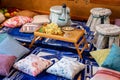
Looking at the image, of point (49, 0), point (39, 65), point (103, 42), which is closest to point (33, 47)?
point (39, 65)

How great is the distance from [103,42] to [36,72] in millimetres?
1143

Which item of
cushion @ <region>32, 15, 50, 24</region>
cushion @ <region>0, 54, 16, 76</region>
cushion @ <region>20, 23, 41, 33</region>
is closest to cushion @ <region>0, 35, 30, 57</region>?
cushion @ <region>0, 54, 16, 76</region>

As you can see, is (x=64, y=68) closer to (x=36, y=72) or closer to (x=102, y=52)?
(x=36, y=72)

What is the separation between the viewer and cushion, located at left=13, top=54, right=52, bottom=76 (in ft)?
8.83

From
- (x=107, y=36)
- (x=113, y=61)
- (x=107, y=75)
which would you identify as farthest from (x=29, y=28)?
(x=107, y=75)

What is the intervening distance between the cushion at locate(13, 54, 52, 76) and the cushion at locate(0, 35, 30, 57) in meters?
0.18

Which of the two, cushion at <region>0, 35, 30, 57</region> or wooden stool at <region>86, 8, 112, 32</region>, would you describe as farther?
wooden stool at <region>86, 8, 112, 32</region>

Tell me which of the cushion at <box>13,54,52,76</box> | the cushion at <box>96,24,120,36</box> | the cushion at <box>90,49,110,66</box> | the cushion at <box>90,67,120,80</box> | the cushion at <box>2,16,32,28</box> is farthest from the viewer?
the cushion at <box>2,16,32,28</box>

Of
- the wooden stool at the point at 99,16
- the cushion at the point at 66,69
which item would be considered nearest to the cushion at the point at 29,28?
the wooden stool at the point at 99,16

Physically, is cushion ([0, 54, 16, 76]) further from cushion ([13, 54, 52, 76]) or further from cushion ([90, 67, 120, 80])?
cushion ([90, 67, 120, 80])

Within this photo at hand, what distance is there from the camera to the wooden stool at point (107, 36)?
10.4 ft

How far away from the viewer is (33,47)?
3.46 metres

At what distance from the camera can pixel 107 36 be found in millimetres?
3207

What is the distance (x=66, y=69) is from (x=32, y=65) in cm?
42
